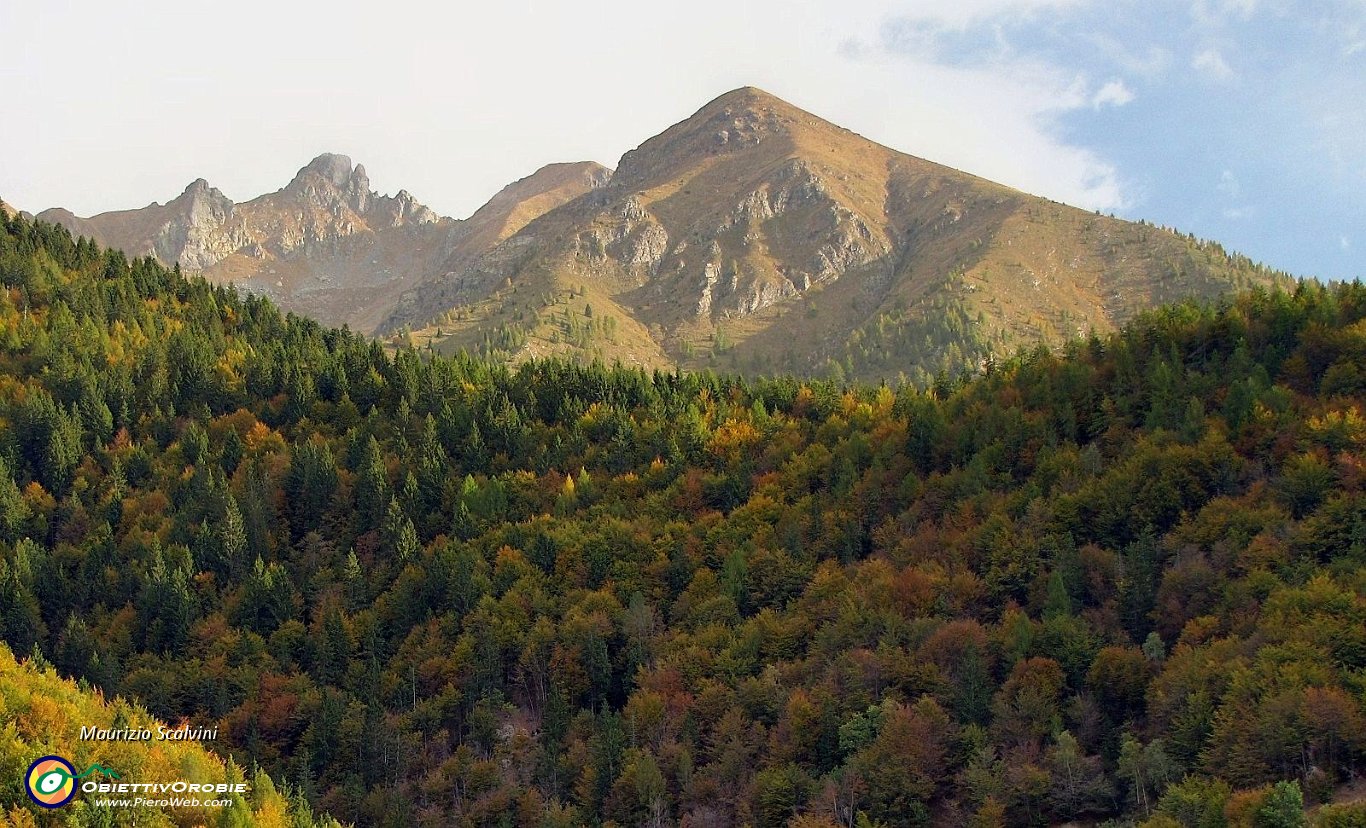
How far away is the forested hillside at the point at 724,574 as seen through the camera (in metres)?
77.5

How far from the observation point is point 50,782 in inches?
2515

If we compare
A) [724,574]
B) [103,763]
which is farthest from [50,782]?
[724,574]

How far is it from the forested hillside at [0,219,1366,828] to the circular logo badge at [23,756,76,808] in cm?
2916

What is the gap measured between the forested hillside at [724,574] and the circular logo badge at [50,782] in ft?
95.7

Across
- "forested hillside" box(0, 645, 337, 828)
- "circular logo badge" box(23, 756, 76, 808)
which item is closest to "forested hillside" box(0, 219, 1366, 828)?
"forested hillside" box(0, 645, 337, 828)

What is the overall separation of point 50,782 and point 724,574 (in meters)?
60.6

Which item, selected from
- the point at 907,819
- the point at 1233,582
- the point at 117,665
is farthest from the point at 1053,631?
the point at 117,665

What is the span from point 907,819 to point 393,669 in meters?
52.1

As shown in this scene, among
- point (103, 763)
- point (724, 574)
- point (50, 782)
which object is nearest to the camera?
point (50, 782)

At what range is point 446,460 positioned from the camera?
136 metres

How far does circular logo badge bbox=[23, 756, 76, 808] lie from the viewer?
206ft

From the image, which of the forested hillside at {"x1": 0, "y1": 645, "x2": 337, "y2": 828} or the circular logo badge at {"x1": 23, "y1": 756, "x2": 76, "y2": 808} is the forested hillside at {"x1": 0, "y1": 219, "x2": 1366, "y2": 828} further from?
the circular logo badge at {"x1": 23, "y1": 756, "x2": 76, "y2": 808}

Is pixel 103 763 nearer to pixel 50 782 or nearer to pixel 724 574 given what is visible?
pixel 50 782

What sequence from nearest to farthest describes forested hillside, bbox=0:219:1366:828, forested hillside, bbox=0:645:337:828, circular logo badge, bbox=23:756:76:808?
circular logo badge, bbox=23:756:76:808, forested hillside, bbox=0:645:337:828, forested hillside, bbox=0:219:1366:828
